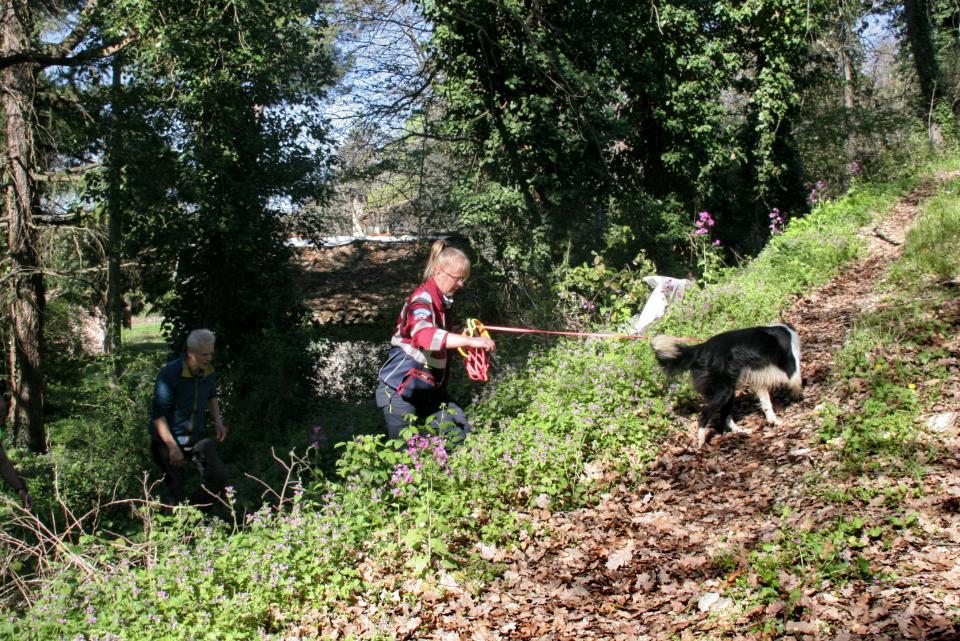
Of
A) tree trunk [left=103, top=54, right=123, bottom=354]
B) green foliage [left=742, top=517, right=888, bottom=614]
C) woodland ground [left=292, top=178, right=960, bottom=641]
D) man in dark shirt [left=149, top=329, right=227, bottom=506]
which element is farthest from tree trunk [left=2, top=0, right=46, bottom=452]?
green foliage [left=742, top=517, right=888, bottom=614]

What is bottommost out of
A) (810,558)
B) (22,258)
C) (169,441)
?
(810,558)

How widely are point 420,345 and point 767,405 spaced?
3.01 metres

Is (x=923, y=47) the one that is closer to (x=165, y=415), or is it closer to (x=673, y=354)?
(x=673, y=354)

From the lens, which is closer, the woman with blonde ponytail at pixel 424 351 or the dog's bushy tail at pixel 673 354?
the woman with blonde ponytail at pixel 424 351

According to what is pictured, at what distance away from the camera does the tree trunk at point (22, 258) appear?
48.6 ft

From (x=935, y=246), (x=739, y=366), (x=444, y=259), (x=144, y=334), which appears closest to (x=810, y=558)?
(x=739, y=366)

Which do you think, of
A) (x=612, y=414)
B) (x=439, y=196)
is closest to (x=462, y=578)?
(x=612, y=414)

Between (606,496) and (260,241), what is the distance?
41.0 feet

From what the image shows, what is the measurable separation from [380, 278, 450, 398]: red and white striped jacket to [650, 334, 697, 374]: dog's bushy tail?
1.93 meters

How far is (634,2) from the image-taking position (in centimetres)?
1680

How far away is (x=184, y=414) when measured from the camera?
6.90 m

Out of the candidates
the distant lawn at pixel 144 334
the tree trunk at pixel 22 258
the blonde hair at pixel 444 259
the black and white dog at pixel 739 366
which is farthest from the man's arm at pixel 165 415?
the distant lawn at pixel 144 334

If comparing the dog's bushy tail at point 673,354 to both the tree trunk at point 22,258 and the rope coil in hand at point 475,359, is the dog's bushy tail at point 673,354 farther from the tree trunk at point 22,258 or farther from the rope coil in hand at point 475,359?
the tree trunk at point 22,258

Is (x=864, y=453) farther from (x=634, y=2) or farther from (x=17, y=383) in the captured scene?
(x=17, y=383)
